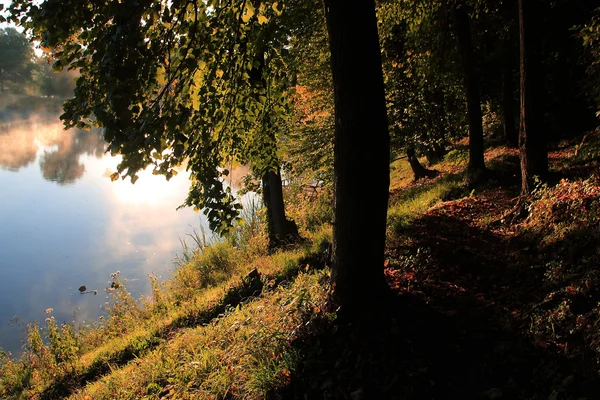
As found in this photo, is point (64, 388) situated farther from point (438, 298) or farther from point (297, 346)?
point (438, 298)

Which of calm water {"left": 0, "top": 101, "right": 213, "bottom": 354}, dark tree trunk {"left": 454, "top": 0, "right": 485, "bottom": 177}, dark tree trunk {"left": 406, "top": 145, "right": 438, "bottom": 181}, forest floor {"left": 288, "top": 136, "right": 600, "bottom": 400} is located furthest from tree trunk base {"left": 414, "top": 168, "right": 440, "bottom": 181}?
calm water {"left": 0, "top": 101, "right": 213, "bottom": 354}

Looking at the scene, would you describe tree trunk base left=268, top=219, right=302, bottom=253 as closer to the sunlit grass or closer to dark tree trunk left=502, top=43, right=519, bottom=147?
the sunlit grass

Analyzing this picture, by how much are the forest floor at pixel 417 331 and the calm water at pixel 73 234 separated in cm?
370

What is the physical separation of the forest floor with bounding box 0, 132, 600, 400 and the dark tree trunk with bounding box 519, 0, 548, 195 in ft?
1.01

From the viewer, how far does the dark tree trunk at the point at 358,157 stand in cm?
341

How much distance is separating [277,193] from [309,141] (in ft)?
5.49

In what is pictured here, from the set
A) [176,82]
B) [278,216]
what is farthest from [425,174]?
[176,82]

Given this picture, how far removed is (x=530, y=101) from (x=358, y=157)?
13.0 ft

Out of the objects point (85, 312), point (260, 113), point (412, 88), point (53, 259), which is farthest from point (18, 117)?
point (260, 113)

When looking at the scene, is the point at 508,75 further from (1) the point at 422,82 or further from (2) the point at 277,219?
(2) the point at 277,219

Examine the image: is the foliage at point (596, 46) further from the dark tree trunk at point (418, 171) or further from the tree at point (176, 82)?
the dark tree trunk at point (418, 171)

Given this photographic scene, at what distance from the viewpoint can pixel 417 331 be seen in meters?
3.62

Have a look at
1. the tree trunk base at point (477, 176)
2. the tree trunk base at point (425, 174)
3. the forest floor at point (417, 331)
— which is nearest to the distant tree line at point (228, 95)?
the forest floor at point (417, 331)

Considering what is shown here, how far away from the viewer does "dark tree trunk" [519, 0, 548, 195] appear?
5891mm
